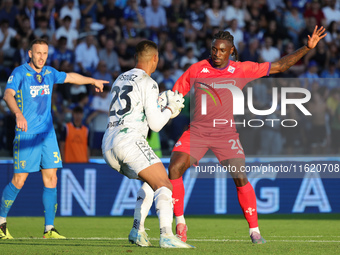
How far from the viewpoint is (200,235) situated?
29.2 ft

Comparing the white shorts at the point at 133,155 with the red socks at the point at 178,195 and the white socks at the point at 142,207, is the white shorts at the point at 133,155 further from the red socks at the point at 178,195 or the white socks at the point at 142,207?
the red socks at the point at 178,195

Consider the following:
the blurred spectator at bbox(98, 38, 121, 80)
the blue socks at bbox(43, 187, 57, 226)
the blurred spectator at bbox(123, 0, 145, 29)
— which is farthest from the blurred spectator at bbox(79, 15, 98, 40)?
the blue socks at bbox(43, 187, 57, 226)

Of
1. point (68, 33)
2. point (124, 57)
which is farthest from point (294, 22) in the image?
point (68, 33)

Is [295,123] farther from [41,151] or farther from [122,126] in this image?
[122,126]

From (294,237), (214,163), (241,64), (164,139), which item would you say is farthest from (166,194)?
(164,139)

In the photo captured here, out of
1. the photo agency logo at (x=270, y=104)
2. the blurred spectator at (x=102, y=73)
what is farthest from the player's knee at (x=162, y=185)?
the blurred spectator at (x=102, y=73)

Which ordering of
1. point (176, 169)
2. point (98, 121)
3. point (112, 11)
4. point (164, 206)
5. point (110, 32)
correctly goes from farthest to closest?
1. point (112, 11)
2. point (110, 32)
3. point (98, 121)
4. point (176, 169)
5. point (164, 206)

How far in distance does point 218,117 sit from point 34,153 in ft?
7.93

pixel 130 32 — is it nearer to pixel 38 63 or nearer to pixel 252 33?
pixel 252 33

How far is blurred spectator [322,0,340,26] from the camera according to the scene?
18688 millimetres

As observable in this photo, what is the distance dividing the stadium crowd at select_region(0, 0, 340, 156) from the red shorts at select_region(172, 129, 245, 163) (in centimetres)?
597

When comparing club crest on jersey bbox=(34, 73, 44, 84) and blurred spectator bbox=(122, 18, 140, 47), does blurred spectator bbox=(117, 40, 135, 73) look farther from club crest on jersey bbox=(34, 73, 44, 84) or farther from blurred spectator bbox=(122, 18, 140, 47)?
club crest on jersey bbox=(34, 73, 44, 84)

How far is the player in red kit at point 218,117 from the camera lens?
7699 mm

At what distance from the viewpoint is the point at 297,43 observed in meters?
18.2
